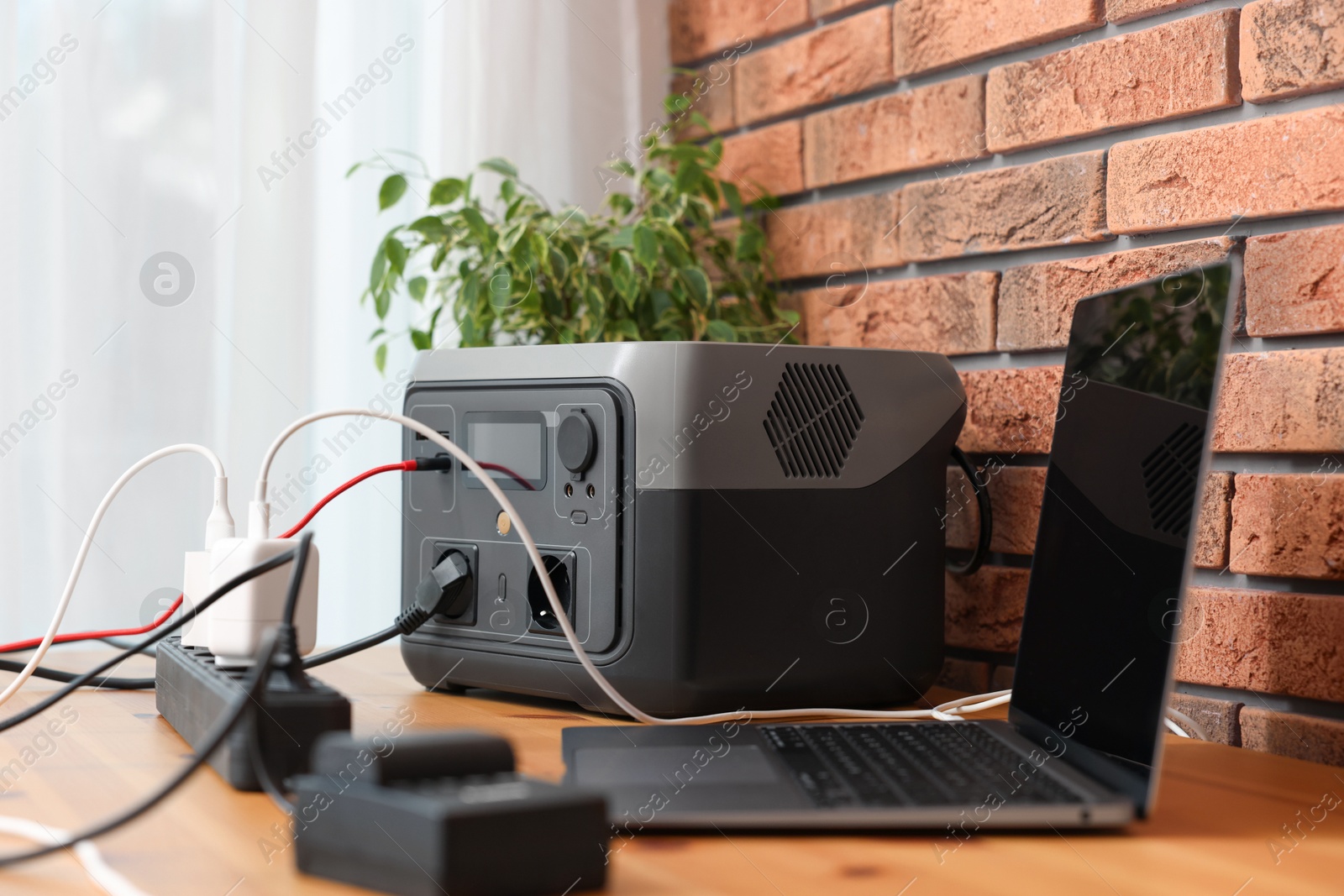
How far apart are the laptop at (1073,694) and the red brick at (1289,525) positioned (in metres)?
0.15

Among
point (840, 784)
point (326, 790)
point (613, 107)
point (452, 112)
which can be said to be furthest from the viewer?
point (613, 107)

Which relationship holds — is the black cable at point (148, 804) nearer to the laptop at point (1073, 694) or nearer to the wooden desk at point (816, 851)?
the wooden desk at point (816, 851)

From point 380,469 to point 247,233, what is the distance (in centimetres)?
42

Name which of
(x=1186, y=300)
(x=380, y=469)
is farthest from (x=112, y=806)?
(x=1186, y=300)

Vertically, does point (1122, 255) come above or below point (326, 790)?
above

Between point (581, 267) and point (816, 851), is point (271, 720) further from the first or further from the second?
point (581, 267)

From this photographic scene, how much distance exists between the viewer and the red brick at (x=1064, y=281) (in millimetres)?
882

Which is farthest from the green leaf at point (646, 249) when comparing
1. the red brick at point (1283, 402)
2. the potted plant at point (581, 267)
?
the red brick at point (1283, 402)

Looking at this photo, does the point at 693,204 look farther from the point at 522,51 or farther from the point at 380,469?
the point at 380,469

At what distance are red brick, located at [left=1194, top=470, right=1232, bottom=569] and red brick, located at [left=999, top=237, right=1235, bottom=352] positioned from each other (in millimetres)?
158

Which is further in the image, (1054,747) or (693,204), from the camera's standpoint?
(693,204)

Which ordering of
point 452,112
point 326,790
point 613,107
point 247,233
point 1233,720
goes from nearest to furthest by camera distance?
point 326,790 < point 1233,720 < point 247,233 < point 452,112 < point 613,107

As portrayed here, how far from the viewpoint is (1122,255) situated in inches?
36.5

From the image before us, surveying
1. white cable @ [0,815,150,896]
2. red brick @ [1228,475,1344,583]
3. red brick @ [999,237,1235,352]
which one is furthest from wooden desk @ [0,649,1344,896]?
red brick @ [999,237,1235,352]
